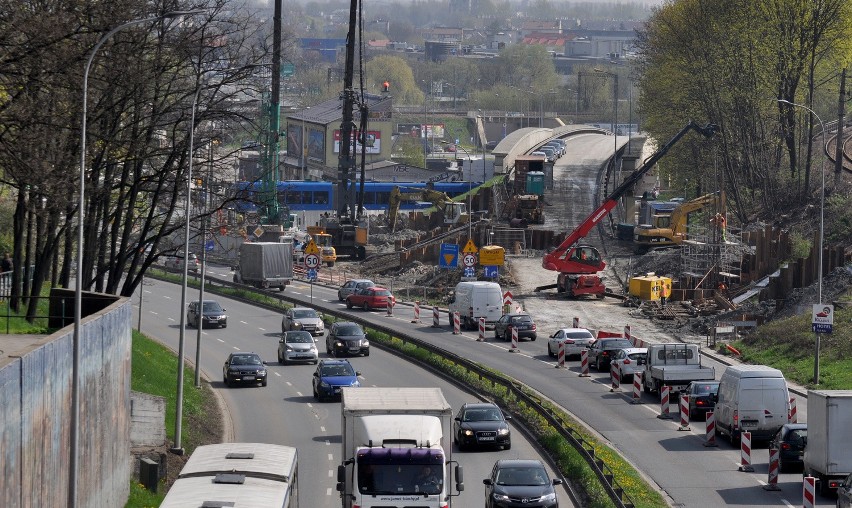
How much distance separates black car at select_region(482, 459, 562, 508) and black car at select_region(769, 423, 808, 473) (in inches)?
256

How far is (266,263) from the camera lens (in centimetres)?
8419

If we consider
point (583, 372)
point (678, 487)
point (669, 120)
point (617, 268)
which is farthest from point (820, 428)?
point (669, 120)

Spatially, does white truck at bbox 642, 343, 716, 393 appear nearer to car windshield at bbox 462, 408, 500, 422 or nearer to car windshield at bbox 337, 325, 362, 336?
car windshield at bbox 462, 408, 500, 422

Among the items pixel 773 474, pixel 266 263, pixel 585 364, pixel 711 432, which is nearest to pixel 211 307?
pixel 266 263

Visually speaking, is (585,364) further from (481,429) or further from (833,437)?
(833,437)

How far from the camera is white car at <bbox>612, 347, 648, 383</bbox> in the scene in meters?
48.3

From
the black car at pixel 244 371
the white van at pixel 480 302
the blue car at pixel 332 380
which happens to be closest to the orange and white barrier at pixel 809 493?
the blue car at pixel 332 380

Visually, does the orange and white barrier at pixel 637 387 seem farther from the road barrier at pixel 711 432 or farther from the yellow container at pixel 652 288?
the yellow container at pixel 652 288

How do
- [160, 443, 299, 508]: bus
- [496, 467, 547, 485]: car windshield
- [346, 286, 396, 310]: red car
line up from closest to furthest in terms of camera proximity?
[160, 443, 299, 508]: bus < [496, 467, 547, 485]: car windshield < [346, 286, 396, 310]: red car

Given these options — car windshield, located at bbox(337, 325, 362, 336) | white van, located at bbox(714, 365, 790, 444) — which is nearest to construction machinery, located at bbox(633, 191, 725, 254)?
car windshield, located at bbox(337, 325, 362, 336)

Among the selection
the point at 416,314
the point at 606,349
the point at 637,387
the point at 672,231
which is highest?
the point at 672,231

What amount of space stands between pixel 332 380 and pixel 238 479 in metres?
25.7

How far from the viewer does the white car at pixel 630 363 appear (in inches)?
1903

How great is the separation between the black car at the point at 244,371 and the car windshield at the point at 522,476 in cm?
2227
